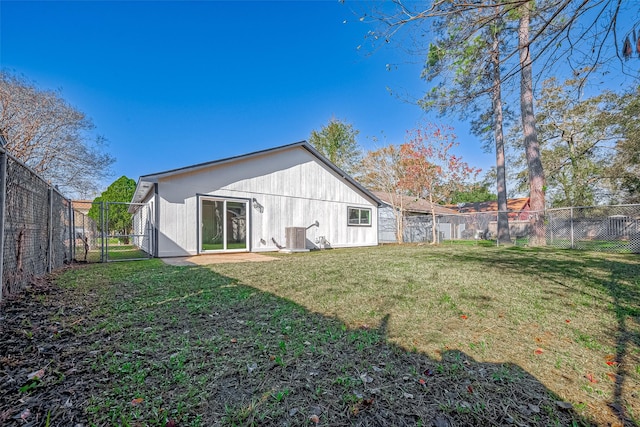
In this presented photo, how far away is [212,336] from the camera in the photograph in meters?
2.55

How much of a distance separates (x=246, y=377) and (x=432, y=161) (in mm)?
15989

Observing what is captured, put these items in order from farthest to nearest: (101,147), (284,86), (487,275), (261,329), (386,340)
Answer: (284,86) → (101,147) → (487,275) → (261,329) → (386,340)

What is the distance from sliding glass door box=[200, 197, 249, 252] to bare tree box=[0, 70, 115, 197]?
9371mm

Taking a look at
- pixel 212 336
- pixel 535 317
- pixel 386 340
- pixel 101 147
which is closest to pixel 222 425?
pixel 212 336

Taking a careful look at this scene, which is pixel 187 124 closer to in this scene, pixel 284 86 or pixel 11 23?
pixel 284 86

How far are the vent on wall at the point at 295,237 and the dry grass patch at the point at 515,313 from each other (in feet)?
15.6

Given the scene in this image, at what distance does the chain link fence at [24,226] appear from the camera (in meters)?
3.26

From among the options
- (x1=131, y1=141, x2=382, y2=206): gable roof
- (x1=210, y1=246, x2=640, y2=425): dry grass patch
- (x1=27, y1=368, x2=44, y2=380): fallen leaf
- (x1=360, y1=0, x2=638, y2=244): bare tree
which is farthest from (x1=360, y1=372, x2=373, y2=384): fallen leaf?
(x1=131, y1=141, x2=382, y2=206): gable roof

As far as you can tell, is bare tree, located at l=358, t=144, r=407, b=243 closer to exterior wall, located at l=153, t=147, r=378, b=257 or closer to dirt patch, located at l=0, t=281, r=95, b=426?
exterior wall, located at l=153, t=147, r=378, b=257

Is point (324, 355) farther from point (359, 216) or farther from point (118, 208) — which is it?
point (118, 208)

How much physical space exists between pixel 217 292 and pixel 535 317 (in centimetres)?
412

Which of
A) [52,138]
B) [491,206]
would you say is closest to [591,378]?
[52,138]

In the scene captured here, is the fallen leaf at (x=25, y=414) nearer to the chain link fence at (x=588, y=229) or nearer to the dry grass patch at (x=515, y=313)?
the dry grass patch at (x=515, y=313)

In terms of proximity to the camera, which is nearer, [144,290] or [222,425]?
[222,425]
